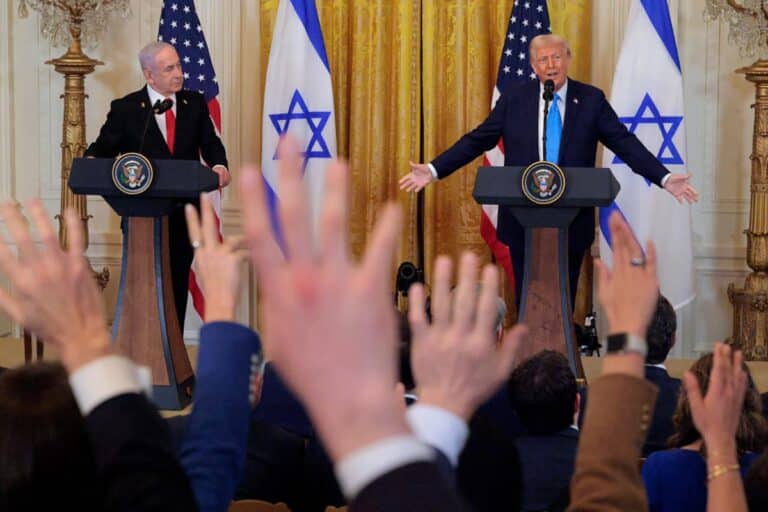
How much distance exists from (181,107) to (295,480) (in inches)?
121

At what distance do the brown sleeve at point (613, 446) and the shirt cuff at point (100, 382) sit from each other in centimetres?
52

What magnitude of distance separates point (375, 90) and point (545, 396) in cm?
485

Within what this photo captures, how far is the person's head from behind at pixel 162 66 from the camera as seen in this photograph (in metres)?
5.74

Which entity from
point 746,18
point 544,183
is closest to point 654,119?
point 746,18

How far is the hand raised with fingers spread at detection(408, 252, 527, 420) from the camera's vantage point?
122 cm

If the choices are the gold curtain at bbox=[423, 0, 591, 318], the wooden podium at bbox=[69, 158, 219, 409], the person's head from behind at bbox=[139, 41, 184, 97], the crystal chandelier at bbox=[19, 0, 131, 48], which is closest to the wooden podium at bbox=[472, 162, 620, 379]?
the wooden podium at bbox=[69, 158, 219, 409]

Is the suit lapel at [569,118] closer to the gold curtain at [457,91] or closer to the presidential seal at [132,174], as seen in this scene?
the gold curtain at [457,91]

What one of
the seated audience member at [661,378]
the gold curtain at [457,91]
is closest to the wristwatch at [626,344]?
the seated audience member at [661,378]

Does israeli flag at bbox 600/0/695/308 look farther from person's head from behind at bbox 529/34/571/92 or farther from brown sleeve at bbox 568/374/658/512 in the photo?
brown sleeve at bbox 568/374/658/512

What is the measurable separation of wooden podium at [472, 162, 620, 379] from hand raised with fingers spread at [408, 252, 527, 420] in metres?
3.66

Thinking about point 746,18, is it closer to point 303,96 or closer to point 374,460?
point 303,96

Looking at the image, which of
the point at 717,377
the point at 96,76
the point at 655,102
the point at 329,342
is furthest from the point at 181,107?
the point at 329,342

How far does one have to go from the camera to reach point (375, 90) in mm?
7688

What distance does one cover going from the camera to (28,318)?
1.39 m
